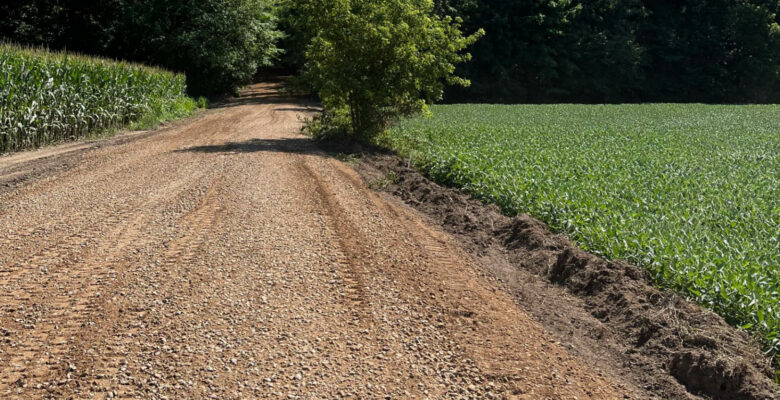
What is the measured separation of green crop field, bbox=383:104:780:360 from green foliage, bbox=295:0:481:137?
61.9 inches

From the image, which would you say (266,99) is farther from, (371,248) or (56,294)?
(56,294)

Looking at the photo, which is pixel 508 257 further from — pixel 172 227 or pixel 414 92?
pixel 414 92

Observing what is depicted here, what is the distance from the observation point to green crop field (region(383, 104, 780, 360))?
18.7 feet

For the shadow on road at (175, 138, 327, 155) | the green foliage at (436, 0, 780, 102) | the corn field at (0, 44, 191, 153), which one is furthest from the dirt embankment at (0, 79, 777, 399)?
the green foliage at (436, 0, 780, 102)

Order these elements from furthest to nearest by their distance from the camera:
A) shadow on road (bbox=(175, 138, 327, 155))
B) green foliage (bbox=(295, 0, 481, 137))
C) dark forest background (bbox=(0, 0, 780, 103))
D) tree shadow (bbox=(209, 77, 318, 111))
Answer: dark forest background (bbox=(0, 0, 780, 103)), tree shadow (bbox=(209, 77, 318, 111)), green foliage (bbox=(295, 0, 481, 137)), shadow on road (bbox=(175, 138, 327, 155))

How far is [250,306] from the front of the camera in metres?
5.49

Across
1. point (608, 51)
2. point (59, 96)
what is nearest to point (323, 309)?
point (59, 96)

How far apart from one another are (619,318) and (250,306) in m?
3.51

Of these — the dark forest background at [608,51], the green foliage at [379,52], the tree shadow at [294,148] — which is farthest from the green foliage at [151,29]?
the green foliage at [379,52]

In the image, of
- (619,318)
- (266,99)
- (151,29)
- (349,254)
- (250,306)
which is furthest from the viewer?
(266,99)

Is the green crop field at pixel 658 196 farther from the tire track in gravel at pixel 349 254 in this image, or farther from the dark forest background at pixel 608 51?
the dark forest background at pixel 608 51

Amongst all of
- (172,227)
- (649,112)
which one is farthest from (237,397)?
(649,112)

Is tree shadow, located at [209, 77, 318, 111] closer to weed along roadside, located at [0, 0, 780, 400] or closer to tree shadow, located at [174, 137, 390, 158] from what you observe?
weed along roadside, located at [0, 0, 780, 400]

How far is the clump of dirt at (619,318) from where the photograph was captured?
4.58 m
